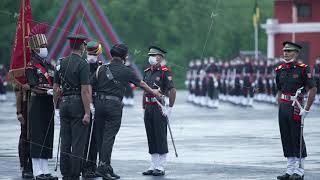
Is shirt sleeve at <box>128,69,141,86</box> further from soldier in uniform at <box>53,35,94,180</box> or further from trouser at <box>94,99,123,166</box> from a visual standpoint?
soldier in uniform at <box>53,35,94,180</box>

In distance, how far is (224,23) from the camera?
33156mm

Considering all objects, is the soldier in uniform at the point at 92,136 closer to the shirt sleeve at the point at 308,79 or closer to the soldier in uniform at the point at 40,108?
the soldier in uniform at the point at 40,108

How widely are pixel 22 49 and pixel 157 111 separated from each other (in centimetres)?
220

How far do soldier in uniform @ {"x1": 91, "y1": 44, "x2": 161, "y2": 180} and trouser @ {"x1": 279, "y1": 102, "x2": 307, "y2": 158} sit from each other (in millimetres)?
1852

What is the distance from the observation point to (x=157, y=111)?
15.8 m

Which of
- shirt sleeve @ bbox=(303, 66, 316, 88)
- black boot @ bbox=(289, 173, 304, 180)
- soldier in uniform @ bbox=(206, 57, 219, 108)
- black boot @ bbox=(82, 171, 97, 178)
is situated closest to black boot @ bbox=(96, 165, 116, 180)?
black boot @ bbox=(82, 171, 97, 178)

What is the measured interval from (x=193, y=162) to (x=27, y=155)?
2996mm

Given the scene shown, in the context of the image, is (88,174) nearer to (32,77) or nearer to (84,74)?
(32,77)

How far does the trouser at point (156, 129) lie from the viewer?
15.8 metres

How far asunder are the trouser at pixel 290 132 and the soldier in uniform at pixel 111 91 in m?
1.85

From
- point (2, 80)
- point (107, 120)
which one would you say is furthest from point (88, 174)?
point (2, 80)

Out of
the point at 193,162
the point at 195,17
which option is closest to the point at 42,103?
the point at 193,162

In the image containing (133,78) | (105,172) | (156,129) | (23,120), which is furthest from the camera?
(156,129)

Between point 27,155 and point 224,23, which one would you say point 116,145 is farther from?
point 224,23
